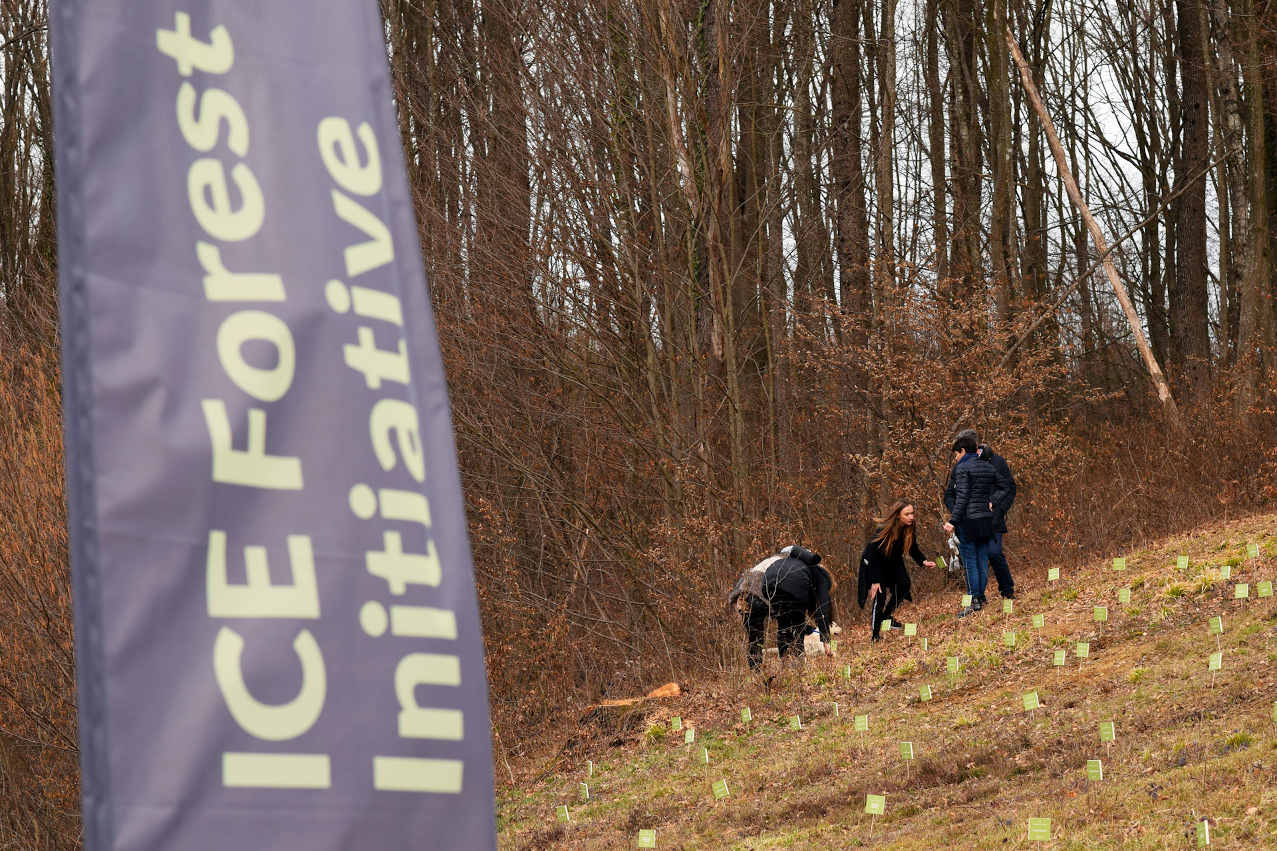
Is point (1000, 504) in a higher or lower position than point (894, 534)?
higher

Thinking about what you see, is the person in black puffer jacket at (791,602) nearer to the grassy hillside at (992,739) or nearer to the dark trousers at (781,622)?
the dark trousers at (781,622)

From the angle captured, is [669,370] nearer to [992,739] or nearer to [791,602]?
[791,602]

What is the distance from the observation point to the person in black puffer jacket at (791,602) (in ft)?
46.1

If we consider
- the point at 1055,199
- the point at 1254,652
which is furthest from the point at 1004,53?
the point at 1254,652

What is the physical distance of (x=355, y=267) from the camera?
2.83 meters

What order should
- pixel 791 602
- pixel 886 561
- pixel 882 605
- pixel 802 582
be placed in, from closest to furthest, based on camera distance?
pixel 802 582, pixel 791 602, pixel 886 561, pixel 882 605

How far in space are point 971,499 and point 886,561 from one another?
1.05 metres

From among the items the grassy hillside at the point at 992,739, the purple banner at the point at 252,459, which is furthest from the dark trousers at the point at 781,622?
the purple banner at the point at 252,459

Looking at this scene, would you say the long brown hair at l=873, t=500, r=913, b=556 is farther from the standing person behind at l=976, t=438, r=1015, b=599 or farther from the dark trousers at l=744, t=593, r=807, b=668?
the dark trousers at l=744, t=593, r=807, b=668

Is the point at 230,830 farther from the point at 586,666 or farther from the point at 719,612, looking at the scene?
the point at 586,666

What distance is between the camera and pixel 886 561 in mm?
14945

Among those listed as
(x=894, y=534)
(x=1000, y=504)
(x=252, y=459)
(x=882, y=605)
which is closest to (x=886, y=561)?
(x=894, y=534)

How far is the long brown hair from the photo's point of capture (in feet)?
48.2

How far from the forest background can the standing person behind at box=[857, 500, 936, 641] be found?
6.06ft
